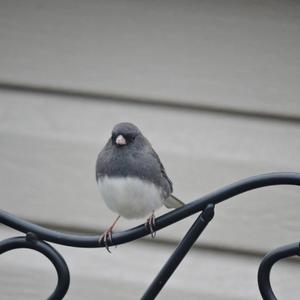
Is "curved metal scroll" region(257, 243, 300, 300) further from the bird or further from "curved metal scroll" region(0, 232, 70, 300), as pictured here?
the bird

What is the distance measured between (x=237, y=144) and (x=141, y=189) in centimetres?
55

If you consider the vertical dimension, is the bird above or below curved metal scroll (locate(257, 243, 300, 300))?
above

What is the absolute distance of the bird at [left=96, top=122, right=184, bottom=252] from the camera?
166 cm

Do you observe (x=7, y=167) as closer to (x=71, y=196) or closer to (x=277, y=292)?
(x=71, y=196)

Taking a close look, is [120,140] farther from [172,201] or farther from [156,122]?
[156,122]

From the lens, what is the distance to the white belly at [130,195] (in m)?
1.65

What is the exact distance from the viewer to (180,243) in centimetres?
117

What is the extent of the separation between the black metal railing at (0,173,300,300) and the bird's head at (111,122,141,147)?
0.57 meters

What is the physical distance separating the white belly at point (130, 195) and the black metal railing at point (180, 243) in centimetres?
46

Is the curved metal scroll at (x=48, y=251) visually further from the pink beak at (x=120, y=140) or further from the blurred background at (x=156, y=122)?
the blurred background at (x=156, y=122)

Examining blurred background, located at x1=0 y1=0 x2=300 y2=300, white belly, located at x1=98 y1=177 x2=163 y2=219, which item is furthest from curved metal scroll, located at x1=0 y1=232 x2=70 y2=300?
blurred background, located at x1=0 y1=0 x2=300 y2=300

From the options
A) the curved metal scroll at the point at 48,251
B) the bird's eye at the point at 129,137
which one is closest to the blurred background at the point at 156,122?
the bird's eye at the point at 129,137

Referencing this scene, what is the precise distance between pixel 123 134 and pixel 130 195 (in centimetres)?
19

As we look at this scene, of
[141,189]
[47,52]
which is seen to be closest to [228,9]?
[47,52]
